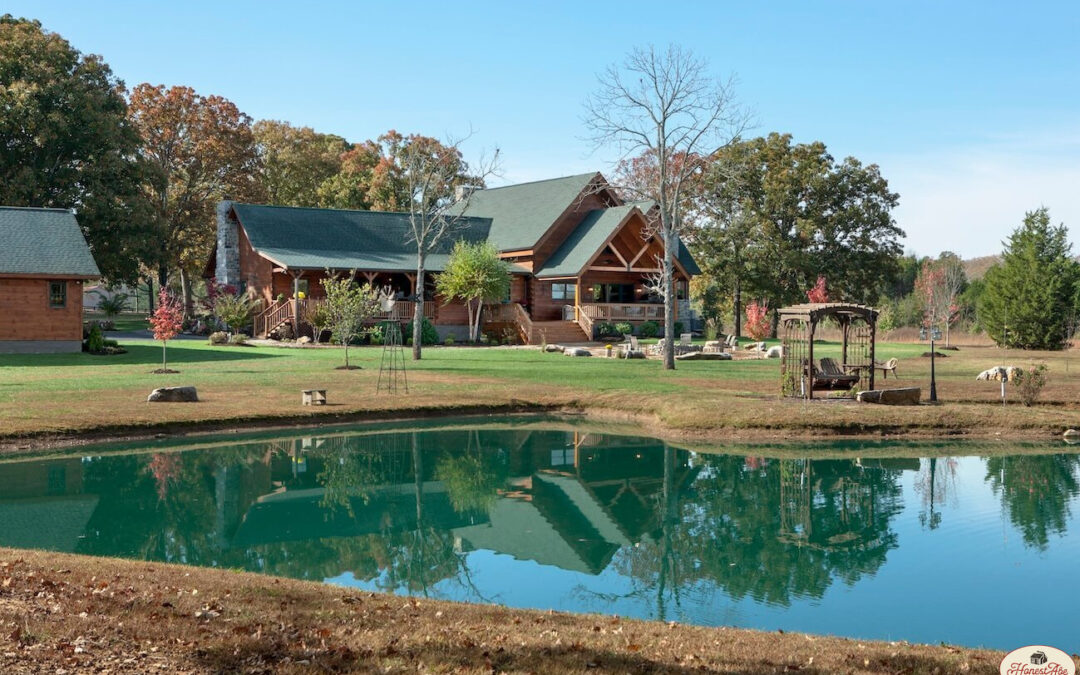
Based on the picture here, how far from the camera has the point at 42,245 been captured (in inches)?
1358

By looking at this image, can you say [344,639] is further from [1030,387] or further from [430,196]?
[430,196]

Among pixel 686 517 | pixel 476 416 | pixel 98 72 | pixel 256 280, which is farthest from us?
pixel 98 72

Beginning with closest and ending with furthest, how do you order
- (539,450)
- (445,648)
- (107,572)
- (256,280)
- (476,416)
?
(445,648)
(107,572)
(539,450)
(476,416)
(256,280)

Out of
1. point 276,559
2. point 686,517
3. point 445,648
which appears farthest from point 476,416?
point 445,648

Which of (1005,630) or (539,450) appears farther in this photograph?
(539,450)

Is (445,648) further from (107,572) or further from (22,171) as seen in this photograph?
(22,171)

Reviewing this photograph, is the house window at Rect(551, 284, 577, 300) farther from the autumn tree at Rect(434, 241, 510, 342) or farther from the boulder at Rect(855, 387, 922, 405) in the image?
the boulder at Rect(855, 387, 922, 405)

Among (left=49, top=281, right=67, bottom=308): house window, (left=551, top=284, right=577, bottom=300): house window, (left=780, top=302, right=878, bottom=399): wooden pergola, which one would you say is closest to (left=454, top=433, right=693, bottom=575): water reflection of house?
(left=780, top=302, right=878, bottom=399): wooden pergola

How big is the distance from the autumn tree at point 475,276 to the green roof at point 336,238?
279 cm

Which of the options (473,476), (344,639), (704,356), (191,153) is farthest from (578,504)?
(191,153)

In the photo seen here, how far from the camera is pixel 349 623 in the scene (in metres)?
7.30

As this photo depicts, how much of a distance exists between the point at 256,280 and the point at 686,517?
114 ft

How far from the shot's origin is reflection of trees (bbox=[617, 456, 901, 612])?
36.6ft

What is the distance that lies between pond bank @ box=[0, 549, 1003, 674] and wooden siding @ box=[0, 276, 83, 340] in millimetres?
28624
